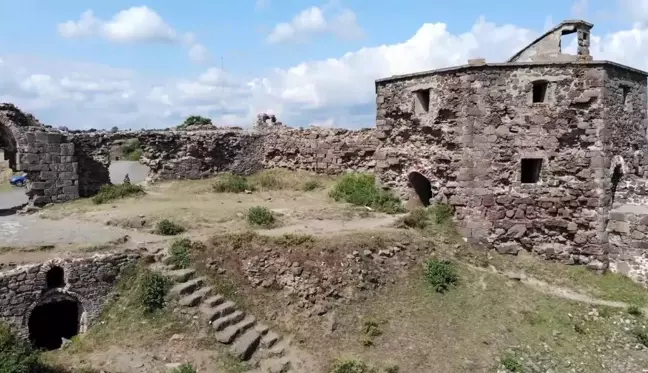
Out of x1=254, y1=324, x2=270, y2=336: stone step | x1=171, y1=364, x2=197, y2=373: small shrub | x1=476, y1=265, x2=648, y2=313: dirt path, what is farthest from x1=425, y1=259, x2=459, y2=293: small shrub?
x1=171, y1=364, x2=197, y2=373: small shrub

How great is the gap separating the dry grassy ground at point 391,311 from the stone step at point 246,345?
0.24 metres

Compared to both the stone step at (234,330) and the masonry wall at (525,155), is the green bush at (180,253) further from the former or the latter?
the masonry wall at (525,155)

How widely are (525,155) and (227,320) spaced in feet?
31.0

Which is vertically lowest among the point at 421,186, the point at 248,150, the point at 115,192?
the point at 115,192

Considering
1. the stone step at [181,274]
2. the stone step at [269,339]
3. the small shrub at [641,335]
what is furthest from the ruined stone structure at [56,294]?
the small shrub at [641,335]

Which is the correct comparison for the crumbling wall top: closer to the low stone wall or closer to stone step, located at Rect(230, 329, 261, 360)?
the low stone wall

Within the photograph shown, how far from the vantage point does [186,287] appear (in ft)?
40.8

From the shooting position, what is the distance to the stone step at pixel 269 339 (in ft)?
39.3

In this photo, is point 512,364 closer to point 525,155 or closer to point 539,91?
point 525,155

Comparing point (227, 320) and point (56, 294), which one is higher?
point (56, 294)

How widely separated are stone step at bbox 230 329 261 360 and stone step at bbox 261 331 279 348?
126mm

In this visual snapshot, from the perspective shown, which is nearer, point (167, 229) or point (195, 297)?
point (195, 297)

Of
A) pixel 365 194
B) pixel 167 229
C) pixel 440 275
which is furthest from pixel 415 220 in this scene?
pixel 167 229

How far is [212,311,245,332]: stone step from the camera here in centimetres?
1181
